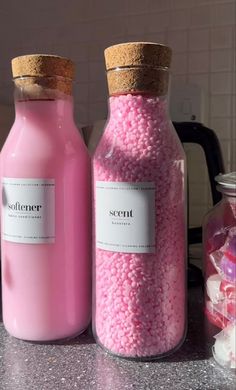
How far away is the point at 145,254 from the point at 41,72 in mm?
225

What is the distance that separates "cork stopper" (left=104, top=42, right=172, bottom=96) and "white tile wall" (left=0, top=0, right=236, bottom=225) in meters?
0.39

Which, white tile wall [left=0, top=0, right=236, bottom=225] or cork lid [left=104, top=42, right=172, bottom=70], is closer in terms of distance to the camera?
cork lid [left=104, top=42, right=172, bottom=70]

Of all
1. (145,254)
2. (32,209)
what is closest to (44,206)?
(32,209)

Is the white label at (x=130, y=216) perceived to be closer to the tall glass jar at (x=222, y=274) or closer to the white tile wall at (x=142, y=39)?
the tall glass jar at (x=222, y=274)

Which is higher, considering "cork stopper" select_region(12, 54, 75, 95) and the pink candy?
"cork stopper" select_region(12, 54, 75, 95)

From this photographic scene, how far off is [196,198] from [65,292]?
420 millimetres

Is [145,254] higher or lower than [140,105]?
lower

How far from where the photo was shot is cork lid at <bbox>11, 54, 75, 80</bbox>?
21.1 inches

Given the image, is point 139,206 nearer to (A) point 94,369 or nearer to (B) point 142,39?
(A) point 94,369

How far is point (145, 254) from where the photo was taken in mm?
505

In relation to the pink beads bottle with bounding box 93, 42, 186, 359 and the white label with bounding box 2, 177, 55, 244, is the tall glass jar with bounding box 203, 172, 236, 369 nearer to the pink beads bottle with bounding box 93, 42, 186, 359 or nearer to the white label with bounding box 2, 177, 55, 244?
the pink beads bottle with bounding box 93, 42, 186, 359

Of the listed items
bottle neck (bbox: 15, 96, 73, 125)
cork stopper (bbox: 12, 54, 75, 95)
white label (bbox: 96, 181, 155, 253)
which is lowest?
white label (bbox: 96, 181, 155, 253)

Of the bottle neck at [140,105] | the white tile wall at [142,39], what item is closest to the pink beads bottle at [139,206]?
the bottle neck at [140,105]

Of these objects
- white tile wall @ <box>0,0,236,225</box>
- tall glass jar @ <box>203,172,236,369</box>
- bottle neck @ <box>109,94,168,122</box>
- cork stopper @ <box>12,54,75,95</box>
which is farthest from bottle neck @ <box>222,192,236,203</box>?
white tile wall @ <box>0,0,236,225</box>
